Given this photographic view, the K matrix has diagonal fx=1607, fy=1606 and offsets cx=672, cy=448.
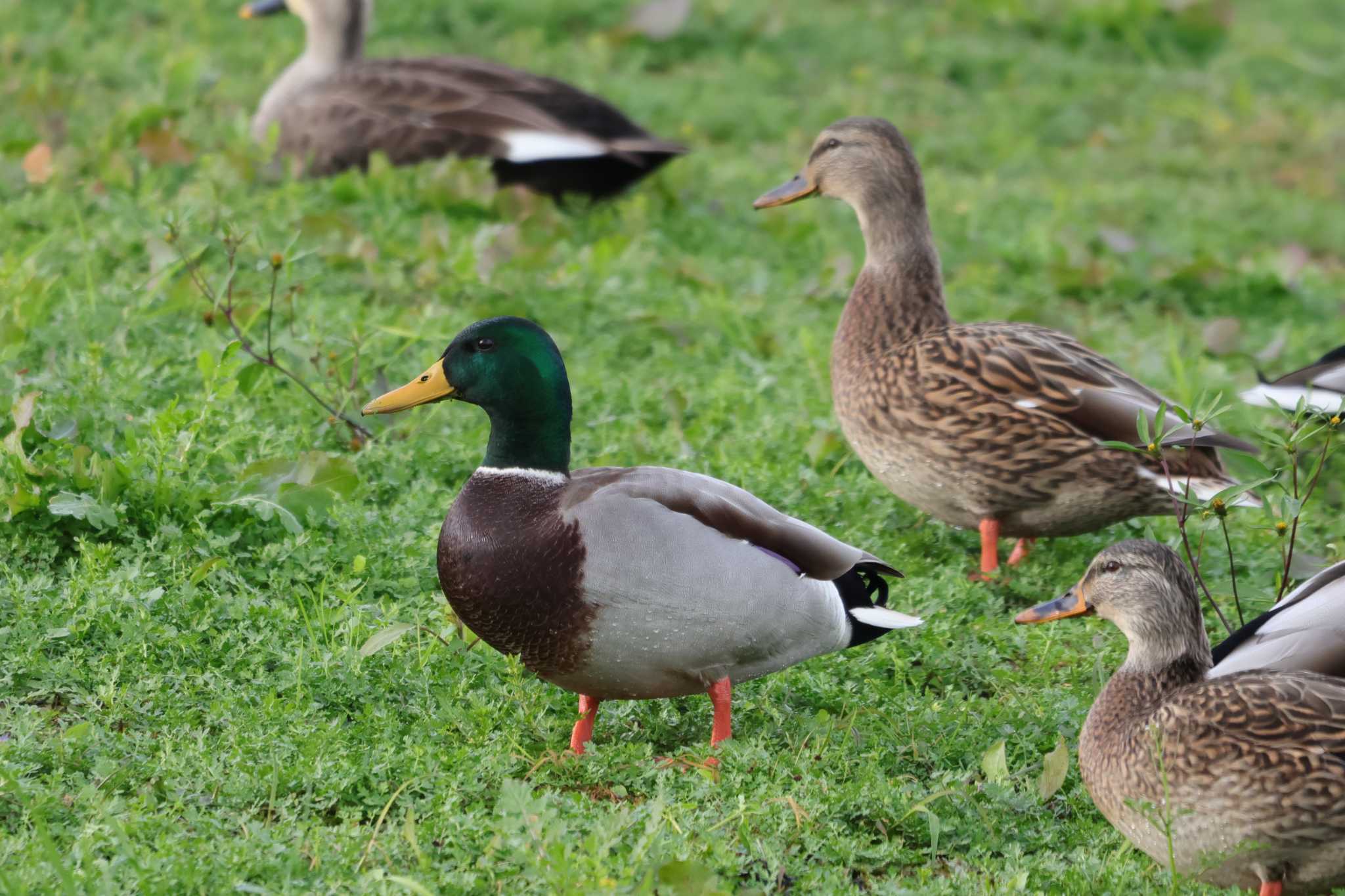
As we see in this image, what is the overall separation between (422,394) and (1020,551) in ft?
6.81

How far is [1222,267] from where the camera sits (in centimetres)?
742

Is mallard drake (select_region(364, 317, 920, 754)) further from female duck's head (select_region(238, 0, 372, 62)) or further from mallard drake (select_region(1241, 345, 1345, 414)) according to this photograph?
female duck's head (select_region(238, 0, 372, 62))

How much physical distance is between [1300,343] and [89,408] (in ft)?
16.0

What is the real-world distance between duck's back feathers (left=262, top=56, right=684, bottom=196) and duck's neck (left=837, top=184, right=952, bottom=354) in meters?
2.11

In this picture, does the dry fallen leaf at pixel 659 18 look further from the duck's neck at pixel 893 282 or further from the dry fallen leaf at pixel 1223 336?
the duck's neck at pixel 893 282

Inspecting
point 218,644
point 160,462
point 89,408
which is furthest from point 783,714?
point 89,408

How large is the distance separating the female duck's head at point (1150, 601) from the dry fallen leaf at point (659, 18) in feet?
23.0

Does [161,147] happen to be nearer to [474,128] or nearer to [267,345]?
[474,128]

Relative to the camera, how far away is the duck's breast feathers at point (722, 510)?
11.4ft

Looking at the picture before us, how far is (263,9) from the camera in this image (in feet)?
27.2

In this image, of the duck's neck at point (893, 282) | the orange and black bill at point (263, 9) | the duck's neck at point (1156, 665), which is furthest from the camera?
the orange and black bill at point (263, 9)

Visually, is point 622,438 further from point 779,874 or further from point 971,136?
A: point 971,136

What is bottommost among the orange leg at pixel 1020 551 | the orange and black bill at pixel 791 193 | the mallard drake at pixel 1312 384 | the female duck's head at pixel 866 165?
the orange leg at pixel 1020 551

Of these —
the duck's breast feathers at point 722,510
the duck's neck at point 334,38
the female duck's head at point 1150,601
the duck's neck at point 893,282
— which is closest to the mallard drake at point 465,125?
the duck's neck at point 334,38
